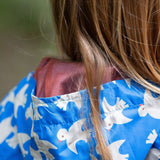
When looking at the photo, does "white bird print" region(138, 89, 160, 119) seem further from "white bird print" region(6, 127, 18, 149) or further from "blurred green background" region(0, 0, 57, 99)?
"blurred green background" region(0, 0, 57, 99)

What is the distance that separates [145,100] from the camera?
0.64 m

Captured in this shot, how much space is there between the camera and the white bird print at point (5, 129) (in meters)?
0.82

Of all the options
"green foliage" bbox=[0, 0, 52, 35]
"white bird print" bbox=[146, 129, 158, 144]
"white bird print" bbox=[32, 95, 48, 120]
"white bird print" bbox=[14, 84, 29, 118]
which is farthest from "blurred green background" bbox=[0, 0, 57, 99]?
"white bird print" bbox=[146, 129, 158, 144]

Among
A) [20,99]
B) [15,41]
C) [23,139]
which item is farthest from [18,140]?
[15,41]

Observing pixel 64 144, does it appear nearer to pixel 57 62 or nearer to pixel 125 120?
pixel 125 120

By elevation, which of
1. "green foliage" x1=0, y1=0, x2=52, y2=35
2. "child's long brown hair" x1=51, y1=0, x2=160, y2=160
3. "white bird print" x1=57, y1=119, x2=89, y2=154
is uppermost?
"green foliage" x1=0, y1=0, x2=52, y2=35

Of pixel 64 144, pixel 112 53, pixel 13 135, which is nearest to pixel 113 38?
pixel 112 53

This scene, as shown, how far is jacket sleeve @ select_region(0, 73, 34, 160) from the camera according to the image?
782 millimetres

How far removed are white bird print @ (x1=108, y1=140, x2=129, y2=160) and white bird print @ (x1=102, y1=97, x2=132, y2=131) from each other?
4 cm

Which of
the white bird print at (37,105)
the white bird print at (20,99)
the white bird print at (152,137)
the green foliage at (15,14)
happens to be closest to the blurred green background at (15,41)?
the green foliage at (15,14)

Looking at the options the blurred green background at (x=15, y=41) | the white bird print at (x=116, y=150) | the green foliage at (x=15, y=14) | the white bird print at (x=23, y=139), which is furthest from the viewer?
the green foliage at (x=15, y=14)

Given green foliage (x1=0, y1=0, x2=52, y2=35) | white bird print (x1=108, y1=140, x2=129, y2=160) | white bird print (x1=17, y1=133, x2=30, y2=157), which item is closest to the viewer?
white bird print (x1=108, y1=140, x2=129, y2=160)

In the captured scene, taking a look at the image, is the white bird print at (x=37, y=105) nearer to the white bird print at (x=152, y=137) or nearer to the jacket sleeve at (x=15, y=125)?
the jacket sleeve at (x=15, y=125)

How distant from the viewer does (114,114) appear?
634 millimetres
